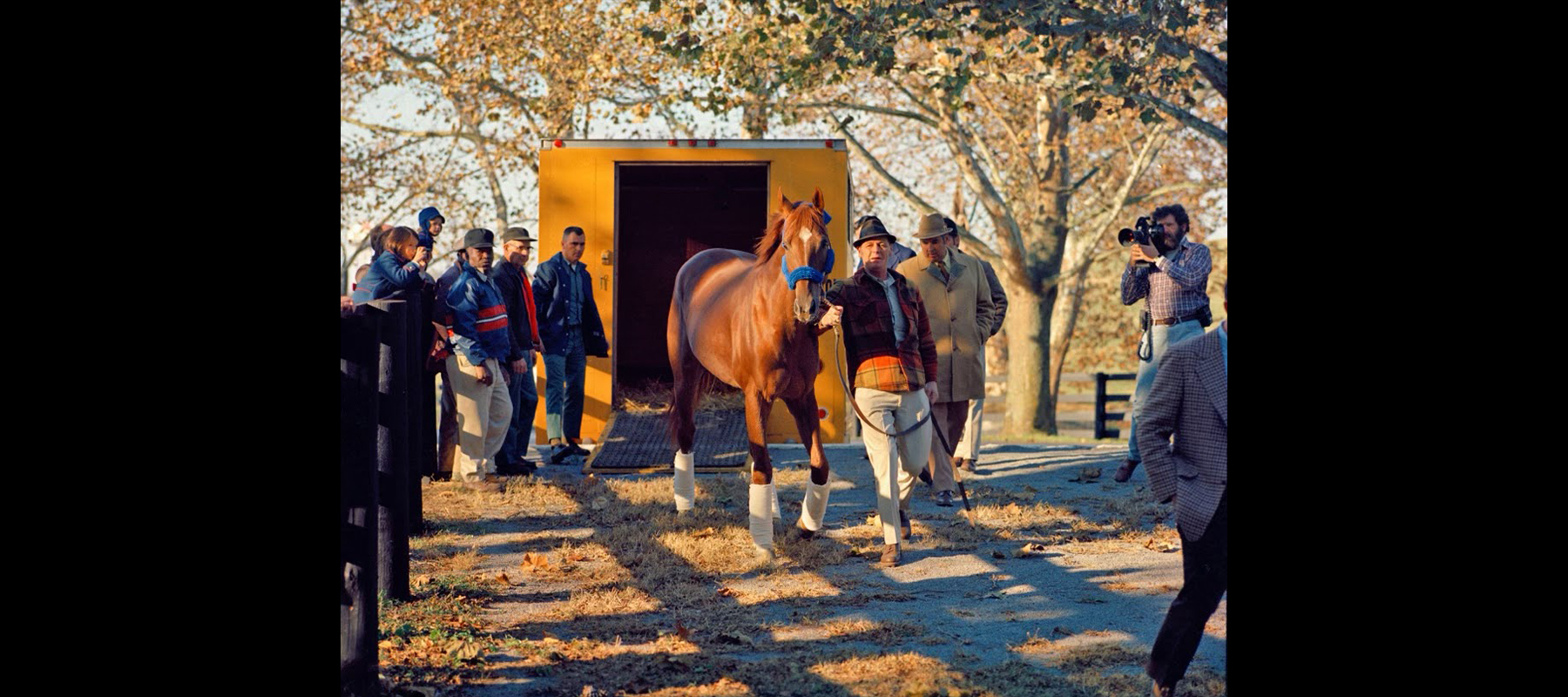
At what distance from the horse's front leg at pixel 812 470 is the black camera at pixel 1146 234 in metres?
2.07

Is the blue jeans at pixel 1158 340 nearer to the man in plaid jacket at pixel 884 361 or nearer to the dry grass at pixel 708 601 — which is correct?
the dry grass at pixel 708 601

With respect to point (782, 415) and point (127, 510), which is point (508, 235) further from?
point (127, 510)

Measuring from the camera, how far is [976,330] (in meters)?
9.52

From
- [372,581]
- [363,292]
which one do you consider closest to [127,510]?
[372,581]

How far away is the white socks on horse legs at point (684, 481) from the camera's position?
337 inches

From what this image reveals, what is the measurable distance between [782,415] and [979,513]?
3.91 meters

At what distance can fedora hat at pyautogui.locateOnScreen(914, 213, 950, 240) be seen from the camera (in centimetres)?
884

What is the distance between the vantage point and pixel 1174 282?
29.1 ft

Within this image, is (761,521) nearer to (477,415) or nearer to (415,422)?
(415,422)

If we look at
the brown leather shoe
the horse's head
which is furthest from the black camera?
the brown leather shoe

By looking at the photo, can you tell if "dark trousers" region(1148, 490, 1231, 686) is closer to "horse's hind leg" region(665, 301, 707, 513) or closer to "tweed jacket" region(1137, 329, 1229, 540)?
"tweed jacket" region(1137, 329, 1229, 540)

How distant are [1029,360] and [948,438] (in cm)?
1133

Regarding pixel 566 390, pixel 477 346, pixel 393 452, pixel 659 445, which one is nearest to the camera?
pixel 393 452

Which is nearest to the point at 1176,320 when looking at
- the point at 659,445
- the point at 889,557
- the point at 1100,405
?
the point at 889,557
